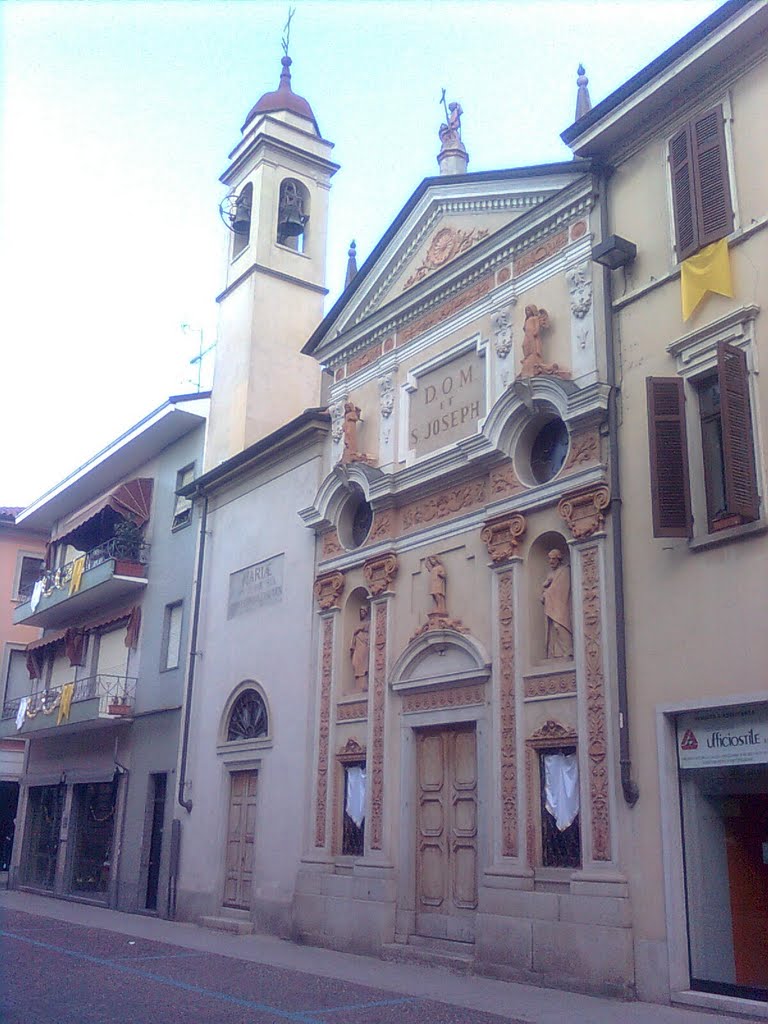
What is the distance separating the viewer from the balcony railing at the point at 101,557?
24172 millimetres

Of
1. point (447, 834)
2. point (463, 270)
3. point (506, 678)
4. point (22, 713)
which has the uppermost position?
Answer: point (463, 270)

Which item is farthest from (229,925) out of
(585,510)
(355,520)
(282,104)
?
(282,104)

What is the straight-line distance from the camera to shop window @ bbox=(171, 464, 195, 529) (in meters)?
23.0

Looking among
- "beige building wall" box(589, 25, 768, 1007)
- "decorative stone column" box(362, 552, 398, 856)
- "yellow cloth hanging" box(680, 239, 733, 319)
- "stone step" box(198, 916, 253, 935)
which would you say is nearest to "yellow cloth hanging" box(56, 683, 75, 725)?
"stone step" box(198, 916, 253, 935)

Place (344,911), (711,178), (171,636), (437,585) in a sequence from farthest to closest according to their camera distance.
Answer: (171,636), (344,911), (437,585), (711,178)

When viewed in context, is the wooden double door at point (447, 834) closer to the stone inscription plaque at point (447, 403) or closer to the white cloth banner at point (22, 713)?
the stone inscription plaque at point (447, 403)

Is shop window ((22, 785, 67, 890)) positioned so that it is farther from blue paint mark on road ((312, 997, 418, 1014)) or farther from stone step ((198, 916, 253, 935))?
blue paint mark on road ((312, 997, 418, 1014))

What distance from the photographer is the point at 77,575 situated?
26.2 m

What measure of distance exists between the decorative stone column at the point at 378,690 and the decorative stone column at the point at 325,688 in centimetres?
101

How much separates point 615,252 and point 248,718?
35.4 ft

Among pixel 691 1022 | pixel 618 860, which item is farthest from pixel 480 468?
pixel 691 1022

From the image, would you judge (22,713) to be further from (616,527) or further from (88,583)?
(616,527)

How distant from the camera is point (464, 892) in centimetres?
1345

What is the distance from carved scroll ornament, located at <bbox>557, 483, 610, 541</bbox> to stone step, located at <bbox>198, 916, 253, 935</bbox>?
9.16 metres
